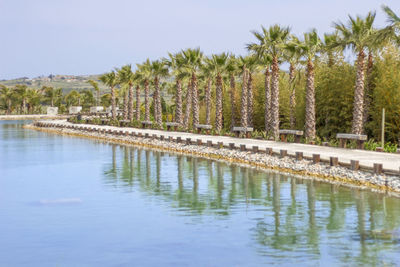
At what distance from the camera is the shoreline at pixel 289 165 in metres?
27.1

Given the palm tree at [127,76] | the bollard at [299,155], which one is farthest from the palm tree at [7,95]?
the bollard at [299,155]

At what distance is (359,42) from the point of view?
37844 millimetres

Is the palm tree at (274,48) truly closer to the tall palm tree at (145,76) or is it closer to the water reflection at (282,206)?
the water reflection at (282,206)

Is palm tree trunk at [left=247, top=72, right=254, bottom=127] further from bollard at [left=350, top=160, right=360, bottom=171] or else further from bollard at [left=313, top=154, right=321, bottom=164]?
bollard at [left=350, top=160, right=360, bottom=171]

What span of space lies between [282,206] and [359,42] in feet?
54.4

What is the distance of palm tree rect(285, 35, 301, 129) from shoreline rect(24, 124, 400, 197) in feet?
26.1

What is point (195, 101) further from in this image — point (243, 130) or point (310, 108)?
point (310, 108)

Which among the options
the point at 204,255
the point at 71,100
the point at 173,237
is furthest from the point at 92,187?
the point at 71,100

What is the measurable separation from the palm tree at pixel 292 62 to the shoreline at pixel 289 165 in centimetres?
795

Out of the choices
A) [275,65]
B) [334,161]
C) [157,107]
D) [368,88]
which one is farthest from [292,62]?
[157,107]

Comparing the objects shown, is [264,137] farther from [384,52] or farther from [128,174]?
[128,174]

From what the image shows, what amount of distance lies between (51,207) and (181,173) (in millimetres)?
11620

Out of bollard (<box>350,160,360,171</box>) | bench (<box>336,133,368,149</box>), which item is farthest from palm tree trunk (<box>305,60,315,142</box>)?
bollard (<box>350,160,360,171</box>)

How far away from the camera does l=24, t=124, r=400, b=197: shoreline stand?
27.1 meters
